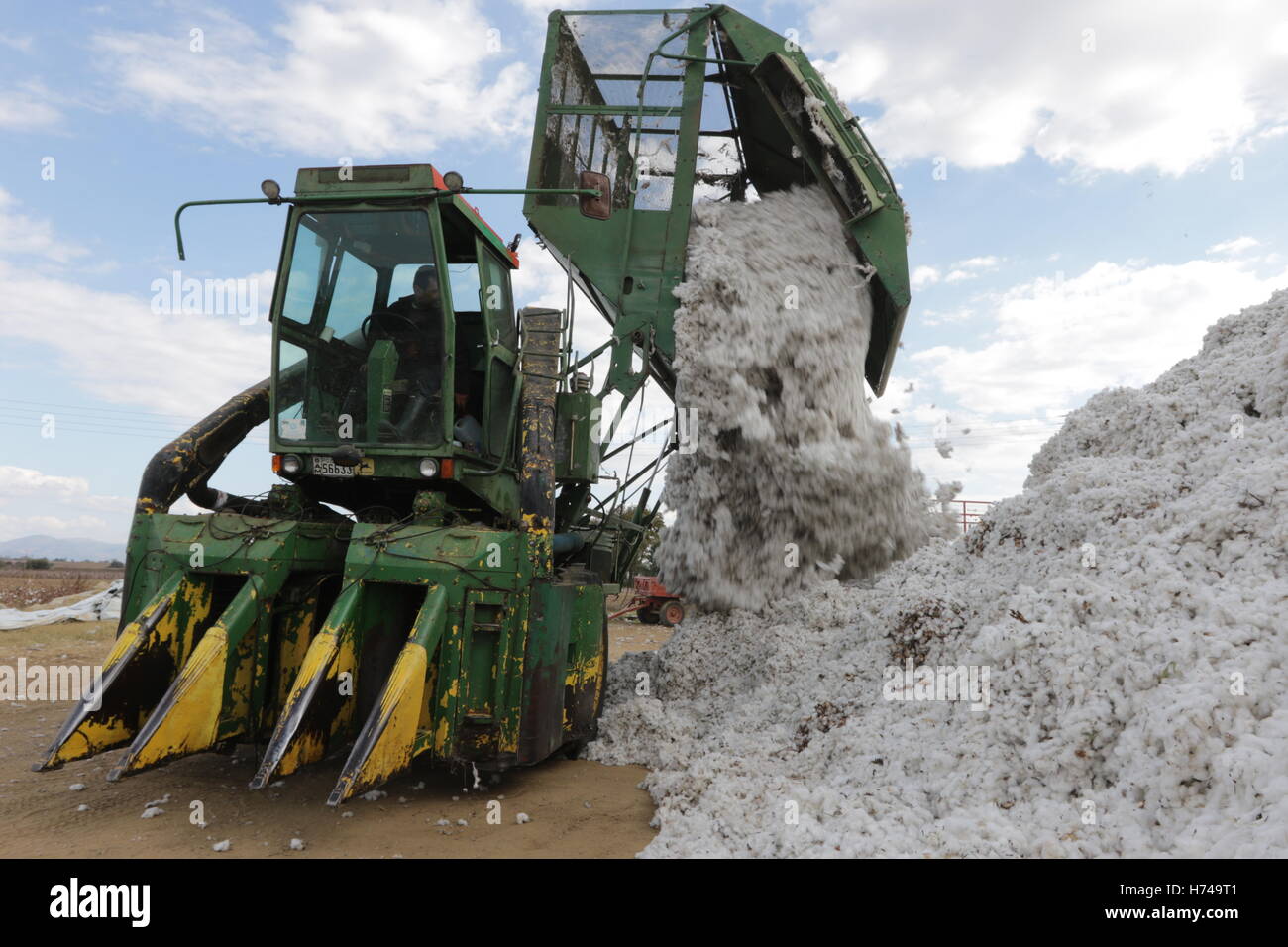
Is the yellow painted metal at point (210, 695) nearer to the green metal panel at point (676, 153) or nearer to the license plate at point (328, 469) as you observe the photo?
the license plate at point (328, 469)

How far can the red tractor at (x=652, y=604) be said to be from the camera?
12836mm

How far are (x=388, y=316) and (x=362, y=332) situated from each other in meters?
0.18

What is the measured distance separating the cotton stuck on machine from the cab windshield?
0.5 inches

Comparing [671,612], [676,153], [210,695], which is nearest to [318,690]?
[210,695]

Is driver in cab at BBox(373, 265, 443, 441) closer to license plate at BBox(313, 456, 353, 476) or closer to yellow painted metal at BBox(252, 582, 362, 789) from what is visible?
license plate at BBox(313, 456, 353, 476)

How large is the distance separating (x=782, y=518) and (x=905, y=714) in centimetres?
173

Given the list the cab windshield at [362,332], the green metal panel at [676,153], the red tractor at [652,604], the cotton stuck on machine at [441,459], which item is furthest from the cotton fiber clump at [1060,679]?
the red tractor at [652,604]

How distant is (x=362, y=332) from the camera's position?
4266 millimetres

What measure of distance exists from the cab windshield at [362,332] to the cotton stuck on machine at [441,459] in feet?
0.04

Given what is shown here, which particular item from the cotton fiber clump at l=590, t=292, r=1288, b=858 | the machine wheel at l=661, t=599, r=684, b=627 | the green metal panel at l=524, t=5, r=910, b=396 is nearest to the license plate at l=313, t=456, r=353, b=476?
the green metal panel at l=524, t=5, r=910, b=396

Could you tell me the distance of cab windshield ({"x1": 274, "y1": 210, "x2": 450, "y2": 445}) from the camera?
4027 mm

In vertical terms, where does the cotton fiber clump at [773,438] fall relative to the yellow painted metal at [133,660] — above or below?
above

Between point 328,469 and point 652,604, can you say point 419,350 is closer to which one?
point 328,469
